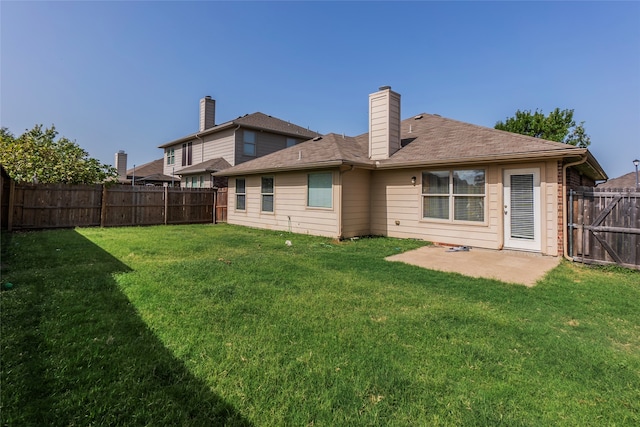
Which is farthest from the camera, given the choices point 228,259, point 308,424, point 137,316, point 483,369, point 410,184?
point 410,184

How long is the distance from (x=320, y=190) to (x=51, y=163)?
11507 mm

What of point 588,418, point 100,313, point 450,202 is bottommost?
point 588,418

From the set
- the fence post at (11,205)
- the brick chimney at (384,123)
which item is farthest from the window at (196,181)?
the brick chimney at (384,123)

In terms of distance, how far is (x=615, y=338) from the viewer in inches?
121

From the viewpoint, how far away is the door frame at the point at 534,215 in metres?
7.04

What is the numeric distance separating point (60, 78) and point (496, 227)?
14.0 meters

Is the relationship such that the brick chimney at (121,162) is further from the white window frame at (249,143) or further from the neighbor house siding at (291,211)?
the neighbor house siding at (291,211)

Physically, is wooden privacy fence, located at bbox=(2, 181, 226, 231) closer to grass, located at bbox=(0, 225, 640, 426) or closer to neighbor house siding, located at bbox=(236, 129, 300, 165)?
neighbor house siding, located at bbox=(236, 129, 300, 165)

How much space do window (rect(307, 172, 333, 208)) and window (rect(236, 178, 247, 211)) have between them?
4414mm

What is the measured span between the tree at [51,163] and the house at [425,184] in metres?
6.70

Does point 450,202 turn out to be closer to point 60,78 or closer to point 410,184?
point 410,184

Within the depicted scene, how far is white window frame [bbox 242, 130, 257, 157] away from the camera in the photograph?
17734mm

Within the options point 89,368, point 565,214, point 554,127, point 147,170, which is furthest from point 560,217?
point 147,170

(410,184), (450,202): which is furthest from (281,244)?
(450,202)
